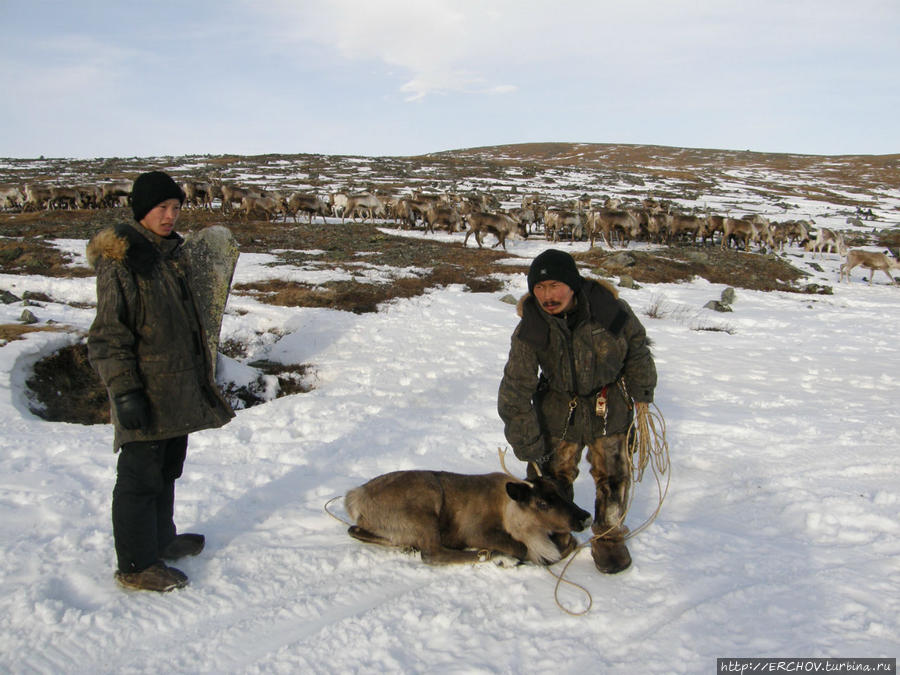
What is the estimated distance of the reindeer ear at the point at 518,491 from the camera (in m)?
2.72

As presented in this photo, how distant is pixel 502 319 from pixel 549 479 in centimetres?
702

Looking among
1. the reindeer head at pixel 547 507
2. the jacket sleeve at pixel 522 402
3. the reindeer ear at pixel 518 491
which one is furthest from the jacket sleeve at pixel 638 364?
the reindeer ear at pixel 518 491

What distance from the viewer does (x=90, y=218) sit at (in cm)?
2052

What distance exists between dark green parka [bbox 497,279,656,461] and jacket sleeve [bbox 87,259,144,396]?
174cm

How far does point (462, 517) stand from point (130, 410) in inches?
67.1

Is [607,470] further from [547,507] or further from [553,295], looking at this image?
[553,295]

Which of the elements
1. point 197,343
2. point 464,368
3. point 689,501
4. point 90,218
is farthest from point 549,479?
point 90,218

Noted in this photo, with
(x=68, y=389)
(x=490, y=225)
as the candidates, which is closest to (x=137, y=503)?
(x=68, y=389)

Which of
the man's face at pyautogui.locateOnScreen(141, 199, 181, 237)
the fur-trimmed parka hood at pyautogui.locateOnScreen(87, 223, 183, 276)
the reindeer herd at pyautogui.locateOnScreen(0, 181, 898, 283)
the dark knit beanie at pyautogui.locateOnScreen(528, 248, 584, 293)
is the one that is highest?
the reindeer herd at pyautogui.locateOnScreen(0, 181, 898, 283)

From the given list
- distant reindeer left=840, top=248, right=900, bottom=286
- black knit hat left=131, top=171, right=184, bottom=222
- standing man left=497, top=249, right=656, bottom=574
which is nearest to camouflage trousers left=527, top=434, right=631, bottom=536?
standing man left=497, top=249, right=656, bottom=574

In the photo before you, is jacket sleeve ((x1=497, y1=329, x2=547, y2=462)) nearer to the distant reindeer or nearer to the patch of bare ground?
the patch of bare ground

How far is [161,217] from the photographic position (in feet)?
8.62

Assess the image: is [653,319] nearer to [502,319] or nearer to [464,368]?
[502,319]

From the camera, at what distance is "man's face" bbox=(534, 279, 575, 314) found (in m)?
2.66
